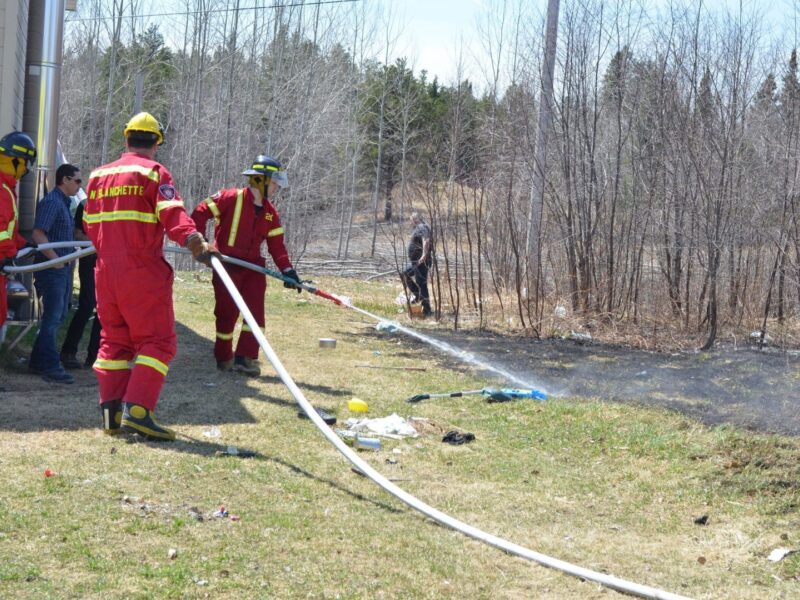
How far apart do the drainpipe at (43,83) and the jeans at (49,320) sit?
8.57 ft

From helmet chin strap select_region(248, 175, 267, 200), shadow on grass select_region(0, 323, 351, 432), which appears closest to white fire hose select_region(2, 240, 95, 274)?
shadow on grass select_region(0, 323, 351, 432)

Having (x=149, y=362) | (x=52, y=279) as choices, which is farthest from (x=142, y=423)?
(x=52, y=279)

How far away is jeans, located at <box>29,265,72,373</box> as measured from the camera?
24.8ft

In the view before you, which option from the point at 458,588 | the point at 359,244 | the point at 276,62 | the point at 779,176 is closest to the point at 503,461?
the point at 458,588

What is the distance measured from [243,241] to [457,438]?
2948 millimetres

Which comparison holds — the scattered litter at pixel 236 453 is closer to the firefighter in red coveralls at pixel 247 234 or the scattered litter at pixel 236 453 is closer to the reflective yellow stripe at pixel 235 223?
the firefighter in red coveralls at pixel 247 234

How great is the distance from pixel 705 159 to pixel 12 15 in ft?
27.5

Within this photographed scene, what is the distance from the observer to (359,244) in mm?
40781

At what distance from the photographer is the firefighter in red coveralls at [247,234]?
8180mm

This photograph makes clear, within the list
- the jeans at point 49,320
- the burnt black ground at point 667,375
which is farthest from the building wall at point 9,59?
the burnt black ground at point 667,375

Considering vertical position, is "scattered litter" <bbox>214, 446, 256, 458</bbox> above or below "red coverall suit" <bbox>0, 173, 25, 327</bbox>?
below

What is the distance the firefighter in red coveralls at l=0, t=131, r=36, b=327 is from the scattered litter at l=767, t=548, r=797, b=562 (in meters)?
5.23

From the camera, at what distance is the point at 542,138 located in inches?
508

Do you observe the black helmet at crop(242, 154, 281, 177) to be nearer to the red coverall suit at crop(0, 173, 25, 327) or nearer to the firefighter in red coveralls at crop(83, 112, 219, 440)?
the red coverall suit at crop(0, 173, 25, 327)
